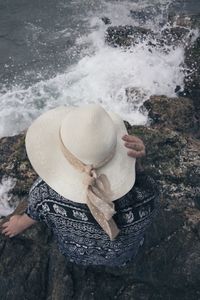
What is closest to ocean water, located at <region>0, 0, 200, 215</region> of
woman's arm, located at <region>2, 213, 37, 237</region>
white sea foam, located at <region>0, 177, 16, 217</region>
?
white sea foam, located at <region>0, 177, 16, 217</region>

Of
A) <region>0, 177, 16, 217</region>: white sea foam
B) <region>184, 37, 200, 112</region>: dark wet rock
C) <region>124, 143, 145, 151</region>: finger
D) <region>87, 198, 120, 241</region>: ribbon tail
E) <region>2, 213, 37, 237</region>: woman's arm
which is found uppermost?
<region>124, 143, 145, 151</region>: finger

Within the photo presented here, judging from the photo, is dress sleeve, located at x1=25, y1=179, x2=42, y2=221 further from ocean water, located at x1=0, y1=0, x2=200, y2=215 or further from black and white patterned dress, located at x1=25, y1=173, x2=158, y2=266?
ocean water, located at x1=0, y1=0, x2=200, y2=215

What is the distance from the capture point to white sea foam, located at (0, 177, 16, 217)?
20.0 feet

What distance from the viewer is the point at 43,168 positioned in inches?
135

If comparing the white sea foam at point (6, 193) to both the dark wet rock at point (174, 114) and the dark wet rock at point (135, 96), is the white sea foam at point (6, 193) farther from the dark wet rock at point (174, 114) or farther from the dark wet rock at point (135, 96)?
the dark wet rock at point (135, 96)

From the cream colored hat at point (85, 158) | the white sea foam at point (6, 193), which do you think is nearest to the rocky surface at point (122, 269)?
the white sea foam at point (6, 193)

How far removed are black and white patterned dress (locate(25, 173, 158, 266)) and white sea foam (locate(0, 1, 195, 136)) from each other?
437cm

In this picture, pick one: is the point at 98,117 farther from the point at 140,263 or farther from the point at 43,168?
the point at 140,263

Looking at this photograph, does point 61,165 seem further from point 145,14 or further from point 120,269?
point 145,14

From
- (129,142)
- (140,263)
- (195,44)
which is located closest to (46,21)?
(195,44)

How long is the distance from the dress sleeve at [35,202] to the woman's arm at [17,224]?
25 centimetres

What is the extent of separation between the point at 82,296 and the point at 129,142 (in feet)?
7.16

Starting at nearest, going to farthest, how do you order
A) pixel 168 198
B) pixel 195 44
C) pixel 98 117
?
1. pixel 98 117
2. pixel 168 198
3. pixel 195 44

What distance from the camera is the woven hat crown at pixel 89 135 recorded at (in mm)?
3129
